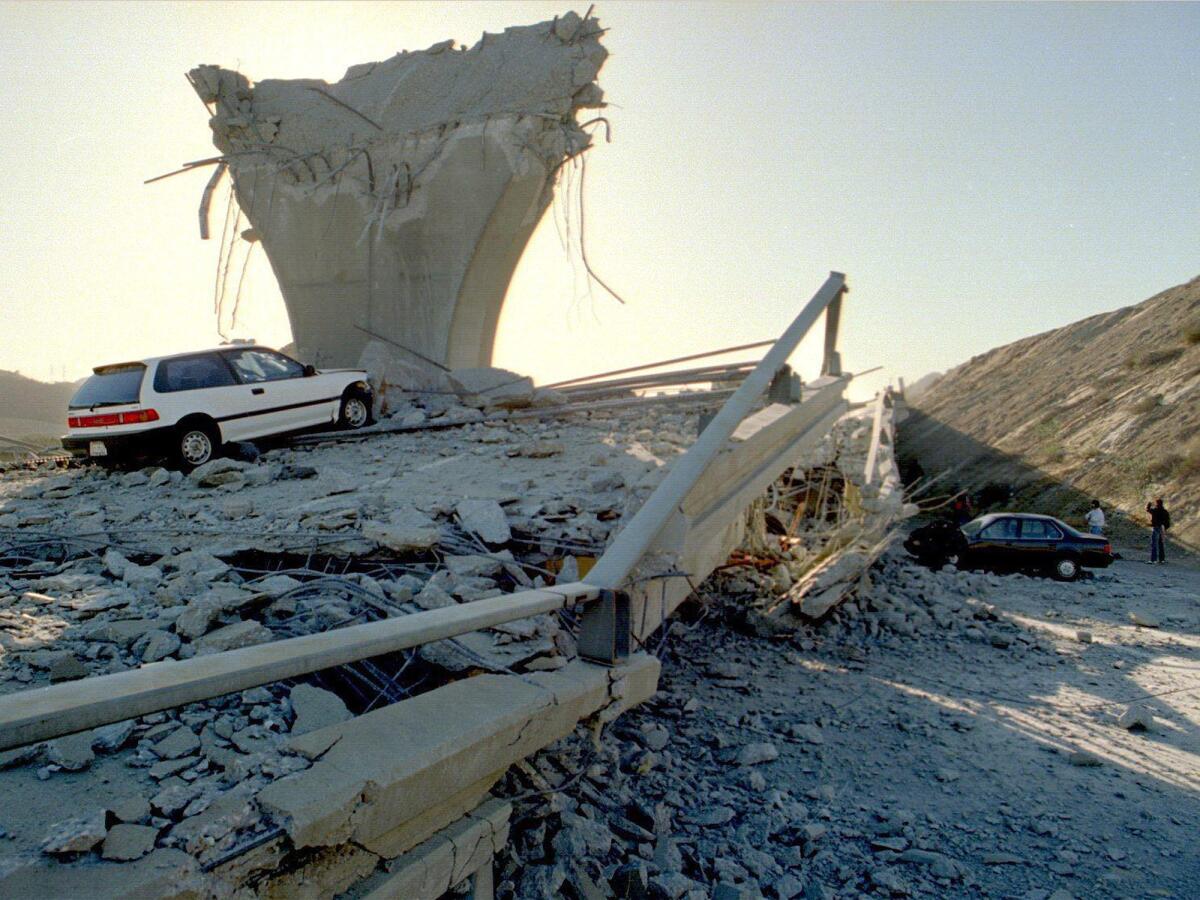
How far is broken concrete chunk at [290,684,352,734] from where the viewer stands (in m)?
2.68

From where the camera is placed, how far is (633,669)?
11.1 feet

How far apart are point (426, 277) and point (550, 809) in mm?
9812

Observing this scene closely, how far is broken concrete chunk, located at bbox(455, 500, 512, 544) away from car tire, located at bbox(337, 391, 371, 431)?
16.3 ft

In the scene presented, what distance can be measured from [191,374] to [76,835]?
742 cm

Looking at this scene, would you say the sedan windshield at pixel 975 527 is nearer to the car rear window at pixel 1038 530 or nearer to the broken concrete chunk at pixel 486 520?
the car rear window at pixel 1038 530

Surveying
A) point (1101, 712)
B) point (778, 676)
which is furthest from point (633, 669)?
point (1101, 712)

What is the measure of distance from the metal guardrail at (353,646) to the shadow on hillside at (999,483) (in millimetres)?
11192

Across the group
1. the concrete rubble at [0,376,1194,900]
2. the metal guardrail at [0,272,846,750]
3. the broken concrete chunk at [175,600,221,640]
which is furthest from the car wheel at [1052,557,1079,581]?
the broken concrete chunk at [175,600,221,640]

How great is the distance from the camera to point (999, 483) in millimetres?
22109

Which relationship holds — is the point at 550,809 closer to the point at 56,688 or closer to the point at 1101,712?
the point at 56,688

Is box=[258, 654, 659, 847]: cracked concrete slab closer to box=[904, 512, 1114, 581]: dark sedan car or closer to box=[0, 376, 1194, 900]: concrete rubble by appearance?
box=[0, 376, 1194, 900]: concrete rubble

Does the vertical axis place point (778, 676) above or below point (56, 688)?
below

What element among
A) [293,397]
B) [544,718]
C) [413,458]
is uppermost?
[293,397]

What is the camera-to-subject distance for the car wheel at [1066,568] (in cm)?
1287
